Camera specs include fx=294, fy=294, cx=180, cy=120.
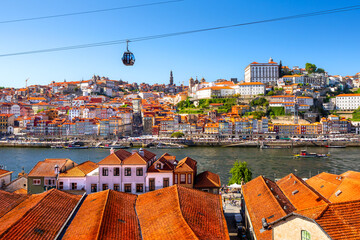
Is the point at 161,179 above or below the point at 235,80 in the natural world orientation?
below

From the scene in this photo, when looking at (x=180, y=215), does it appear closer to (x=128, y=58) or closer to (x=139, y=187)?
(x=128, y=58)

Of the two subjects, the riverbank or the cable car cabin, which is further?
the riverbank

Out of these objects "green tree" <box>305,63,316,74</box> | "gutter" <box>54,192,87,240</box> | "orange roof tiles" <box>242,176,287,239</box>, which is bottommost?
"orange roof tiles" <box>242,176,287,239</box>

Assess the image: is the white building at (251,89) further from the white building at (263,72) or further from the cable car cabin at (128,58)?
the cable car cabin at (128,58)

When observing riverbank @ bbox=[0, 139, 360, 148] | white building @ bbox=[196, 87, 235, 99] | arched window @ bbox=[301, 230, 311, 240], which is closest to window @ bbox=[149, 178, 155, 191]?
arched window @ bbox=[301, 230, 311, 240]

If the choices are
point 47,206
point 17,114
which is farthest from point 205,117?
point 47,206

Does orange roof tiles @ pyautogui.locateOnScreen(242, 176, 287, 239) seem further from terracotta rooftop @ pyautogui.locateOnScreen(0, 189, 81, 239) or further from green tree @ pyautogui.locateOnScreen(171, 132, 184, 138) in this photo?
green tree @ pyautogui.locateOnScreen(171, 132, 184, 138)

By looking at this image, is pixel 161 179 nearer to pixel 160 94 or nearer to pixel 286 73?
pixel 286 73
